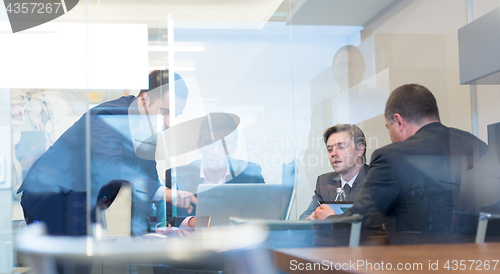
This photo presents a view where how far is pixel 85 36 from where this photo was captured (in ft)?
8.64

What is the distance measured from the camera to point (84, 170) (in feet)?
8.48

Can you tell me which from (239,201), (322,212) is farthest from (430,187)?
(239,201)

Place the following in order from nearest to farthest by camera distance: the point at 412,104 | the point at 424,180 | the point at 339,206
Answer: the point at 424,180 → the point at 339,206 → the point at 412,104

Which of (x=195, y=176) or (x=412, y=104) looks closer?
(x=412, y=104)

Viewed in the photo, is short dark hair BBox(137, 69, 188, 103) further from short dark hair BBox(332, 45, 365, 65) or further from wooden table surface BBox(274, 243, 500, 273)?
wooden table surface BBox(274, 243, 500, 273)

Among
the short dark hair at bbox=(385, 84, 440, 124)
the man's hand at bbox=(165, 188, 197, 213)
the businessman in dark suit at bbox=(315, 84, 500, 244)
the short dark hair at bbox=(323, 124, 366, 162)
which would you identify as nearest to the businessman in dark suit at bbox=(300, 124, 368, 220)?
the short dark hair at bbox=(323, 124, 366, 162)

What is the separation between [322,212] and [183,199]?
0.85 m

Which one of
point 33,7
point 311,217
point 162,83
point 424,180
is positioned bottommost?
point 311,217

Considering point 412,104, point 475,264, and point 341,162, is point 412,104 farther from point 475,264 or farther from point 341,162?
point 475,264

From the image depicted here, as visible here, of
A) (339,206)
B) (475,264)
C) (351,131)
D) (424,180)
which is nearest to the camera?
(475,264)

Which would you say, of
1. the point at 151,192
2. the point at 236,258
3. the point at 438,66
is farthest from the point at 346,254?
the point at 438,66

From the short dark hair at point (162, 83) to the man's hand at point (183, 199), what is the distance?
1.99 feet

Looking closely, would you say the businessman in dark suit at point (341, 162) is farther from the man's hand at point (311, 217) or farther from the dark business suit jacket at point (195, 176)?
the dark business suit jacket at point (195, 176)

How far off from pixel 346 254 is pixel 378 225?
0.69 meters
